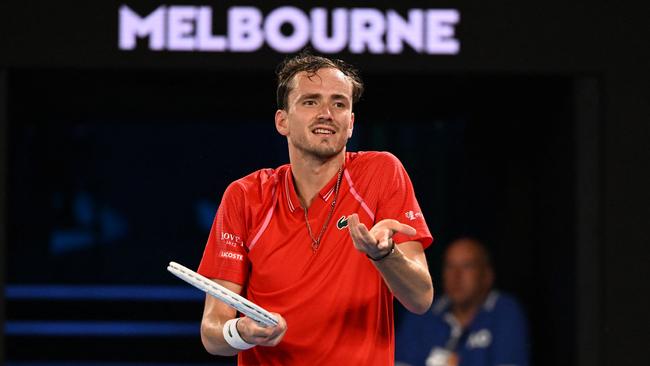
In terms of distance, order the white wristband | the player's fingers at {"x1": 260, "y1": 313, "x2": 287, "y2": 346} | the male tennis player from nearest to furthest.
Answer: the player's fingers at {"x1": 260, "y1": 313, "x2": 287, "y2": 346}, the white wristband, the male tennis player

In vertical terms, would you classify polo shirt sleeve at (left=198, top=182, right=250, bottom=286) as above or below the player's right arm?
above

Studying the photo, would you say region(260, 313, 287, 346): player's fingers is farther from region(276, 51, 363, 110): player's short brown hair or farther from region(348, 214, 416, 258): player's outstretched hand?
region(276, 51, 363, 110): player's short brown hair

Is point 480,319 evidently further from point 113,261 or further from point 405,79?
point 113,261

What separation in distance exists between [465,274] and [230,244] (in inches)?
98.3

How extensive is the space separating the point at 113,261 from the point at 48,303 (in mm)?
A: 462

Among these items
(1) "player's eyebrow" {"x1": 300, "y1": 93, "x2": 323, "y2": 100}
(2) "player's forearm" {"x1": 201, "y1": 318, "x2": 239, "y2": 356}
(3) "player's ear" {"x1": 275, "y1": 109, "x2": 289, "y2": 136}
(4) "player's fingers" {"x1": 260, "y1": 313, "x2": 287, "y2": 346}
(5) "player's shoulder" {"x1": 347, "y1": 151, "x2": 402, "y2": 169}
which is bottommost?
(2) "player's forearm" {"x1": 201, "y1": 318, "x2": 239, "y2": 356}

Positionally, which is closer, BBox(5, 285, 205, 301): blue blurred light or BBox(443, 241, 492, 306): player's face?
BBox(443, 241, 492, 306): player's face

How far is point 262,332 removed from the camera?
2422mm

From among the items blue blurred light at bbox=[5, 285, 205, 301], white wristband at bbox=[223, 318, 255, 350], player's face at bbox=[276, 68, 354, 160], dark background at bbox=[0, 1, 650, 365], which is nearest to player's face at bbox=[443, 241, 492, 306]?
dark background at bbox=[0, 1, 650, 365]

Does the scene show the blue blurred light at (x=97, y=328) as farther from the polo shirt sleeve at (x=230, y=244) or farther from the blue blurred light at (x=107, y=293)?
the polo shirt sleeve at (x=230, y=244)

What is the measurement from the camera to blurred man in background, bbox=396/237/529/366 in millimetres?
4824

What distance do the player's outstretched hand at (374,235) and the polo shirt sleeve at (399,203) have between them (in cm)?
23

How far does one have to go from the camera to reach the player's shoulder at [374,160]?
9.06 feet

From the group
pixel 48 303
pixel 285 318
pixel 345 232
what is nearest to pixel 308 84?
pixel 345 232
